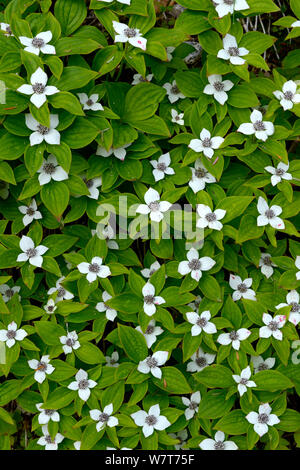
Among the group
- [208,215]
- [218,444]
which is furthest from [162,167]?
[218,444]

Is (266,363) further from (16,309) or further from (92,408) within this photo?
(16,309)

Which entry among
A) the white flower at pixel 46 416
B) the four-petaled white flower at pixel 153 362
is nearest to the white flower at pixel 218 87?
the four-petaled white flower at pixel 153 362

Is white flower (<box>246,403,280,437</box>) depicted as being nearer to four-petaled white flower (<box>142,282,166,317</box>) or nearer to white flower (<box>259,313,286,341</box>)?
white flower (<box>259,313,286,341</box>)

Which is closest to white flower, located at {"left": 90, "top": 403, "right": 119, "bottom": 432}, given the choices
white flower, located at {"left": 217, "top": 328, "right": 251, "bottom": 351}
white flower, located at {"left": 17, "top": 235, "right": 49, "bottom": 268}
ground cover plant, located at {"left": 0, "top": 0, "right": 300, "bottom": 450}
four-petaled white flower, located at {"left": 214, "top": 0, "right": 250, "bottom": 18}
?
ground cover plant, located at {"left": 0, "top": 0, "right": 300, "bottom": 450}

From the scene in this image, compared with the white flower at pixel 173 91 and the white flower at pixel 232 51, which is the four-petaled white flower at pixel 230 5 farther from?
the white flower at pixel 173 91

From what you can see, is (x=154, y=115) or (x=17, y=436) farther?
(x=17, y=436)

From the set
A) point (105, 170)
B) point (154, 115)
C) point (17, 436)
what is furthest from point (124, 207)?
point (17, 436)
